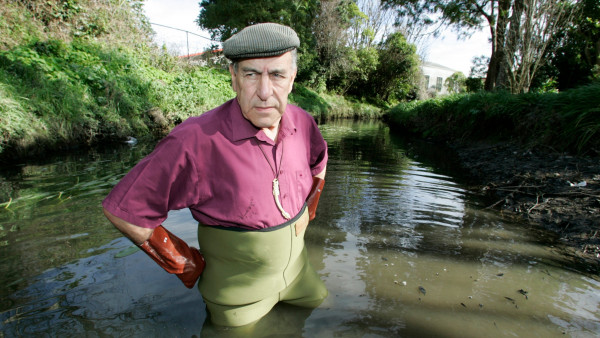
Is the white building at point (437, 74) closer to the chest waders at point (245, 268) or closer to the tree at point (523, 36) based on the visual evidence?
the tree at point (523, 36)

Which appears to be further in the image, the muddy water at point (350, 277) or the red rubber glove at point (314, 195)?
the red rubber glove at point (314, 195)

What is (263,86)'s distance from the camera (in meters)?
1.61

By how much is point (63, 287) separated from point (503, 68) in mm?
13718

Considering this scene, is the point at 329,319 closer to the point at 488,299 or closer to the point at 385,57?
the point at 488,299

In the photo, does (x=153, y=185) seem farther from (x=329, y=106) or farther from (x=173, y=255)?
(x=329, y=106)

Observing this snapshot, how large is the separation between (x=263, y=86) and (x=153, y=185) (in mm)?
706

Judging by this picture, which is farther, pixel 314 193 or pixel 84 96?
pixel 84 96

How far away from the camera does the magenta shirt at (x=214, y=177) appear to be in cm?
148

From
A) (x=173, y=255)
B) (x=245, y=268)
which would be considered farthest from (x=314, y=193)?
(x=173, y=255)

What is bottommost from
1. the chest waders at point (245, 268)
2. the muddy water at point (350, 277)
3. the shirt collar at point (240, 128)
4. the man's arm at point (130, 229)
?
the muddy water at point (350, 277)

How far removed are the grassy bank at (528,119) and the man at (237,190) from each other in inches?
224

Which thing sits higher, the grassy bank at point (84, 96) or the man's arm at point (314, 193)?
the grassy bank at point (84, 96)

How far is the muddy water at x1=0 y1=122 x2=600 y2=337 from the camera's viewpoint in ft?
7.01

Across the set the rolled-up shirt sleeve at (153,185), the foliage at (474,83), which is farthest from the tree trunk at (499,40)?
the rolled-up shirt sleeve at (153,185)
